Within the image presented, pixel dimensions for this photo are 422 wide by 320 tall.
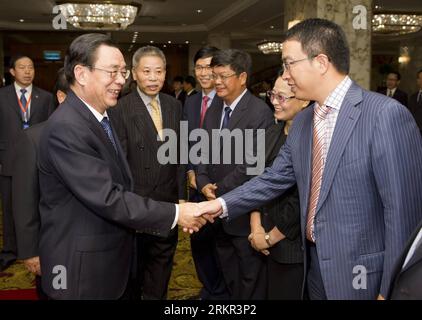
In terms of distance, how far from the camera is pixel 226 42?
58.6 feet

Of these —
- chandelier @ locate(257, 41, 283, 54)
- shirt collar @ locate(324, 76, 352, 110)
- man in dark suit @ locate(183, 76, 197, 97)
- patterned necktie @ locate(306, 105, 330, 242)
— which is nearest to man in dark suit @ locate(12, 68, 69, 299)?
patterned necktie @ locate(306, 105, 330, 242)

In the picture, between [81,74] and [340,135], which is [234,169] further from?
[340,135]

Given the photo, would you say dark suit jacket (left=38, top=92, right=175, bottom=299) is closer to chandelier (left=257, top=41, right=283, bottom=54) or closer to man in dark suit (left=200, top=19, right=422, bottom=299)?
man in dark suit (left=200, top=19, right=422, bottom=299)

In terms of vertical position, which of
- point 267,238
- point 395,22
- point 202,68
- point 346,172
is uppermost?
point 395,22

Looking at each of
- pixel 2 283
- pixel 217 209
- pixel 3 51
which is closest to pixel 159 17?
pixel 3 51

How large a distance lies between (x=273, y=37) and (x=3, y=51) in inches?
396

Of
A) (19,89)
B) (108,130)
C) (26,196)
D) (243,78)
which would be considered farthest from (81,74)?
(19,89)

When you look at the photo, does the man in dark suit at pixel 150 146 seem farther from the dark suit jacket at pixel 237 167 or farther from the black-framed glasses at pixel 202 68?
the black-framed glasses at pixel 202 68

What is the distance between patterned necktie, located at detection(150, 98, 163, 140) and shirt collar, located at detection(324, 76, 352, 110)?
182 centimetres

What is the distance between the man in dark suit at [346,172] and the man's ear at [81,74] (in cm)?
91

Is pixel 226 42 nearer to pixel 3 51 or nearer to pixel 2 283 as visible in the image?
Answer: pixel 3 51

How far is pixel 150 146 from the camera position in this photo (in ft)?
12.0

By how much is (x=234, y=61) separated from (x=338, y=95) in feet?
6.00

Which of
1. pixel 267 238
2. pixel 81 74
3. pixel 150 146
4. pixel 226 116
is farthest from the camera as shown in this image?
pixel 226 116
